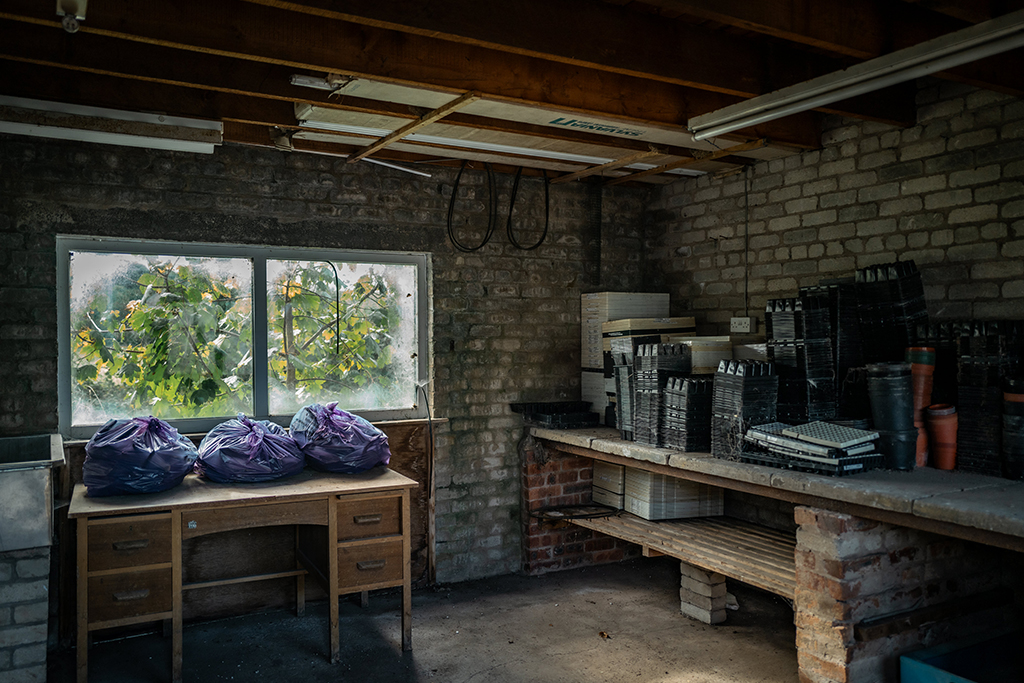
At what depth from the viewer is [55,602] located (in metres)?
3.90

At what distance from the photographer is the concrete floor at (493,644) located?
3633mm

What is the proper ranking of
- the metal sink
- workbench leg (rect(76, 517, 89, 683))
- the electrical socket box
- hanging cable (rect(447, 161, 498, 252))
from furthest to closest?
hanging cable (rect(447, 161, 498, 252)) → the electrical socket box → workbench leg (rect(76, 517, 89, 683)) → the metal sink

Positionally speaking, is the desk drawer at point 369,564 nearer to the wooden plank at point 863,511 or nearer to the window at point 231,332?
the window at point 231,332

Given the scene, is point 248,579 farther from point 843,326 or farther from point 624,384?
point 843,326

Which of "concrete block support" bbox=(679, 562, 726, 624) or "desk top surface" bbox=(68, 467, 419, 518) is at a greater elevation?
"desk top surface" bbox=(68, 467, 419, 518)

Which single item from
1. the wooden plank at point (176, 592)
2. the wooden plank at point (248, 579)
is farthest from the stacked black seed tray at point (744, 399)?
the wooden plank at point (176, 592)

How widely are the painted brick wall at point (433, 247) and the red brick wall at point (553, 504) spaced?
12 centimetres

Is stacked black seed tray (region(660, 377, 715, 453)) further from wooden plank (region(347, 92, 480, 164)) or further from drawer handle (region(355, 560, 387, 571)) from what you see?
wooden plank (region(347, 92, 480, 164))

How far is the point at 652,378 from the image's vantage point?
13.7 feet

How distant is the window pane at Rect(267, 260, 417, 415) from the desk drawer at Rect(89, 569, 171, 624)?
4.30 ft

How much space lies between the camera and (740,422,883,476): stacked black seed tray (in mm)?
3211

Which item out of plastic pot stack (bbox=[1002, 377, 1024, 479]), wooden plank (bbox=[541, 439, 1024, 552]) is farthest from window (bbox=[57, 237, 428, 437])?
plastic pot stack (bbox=[1002, 377, 1024, 479])

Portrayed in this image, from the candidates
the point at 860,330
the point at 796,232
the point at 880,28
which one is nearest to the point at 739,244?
the point at 796,232

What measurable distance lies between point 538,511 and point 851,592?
242cm
